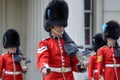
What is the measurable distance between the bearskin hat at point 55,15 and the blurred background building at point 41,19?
16.2 feet

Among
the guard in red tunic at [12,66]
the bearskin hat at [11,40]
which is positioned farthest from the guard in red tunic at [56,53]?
the bearskin hat at [11,40]

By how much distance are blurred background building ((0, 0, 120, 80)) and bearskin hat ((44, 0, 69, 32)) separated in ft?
16.2

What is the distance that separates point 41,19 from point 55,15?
6353 millimetres

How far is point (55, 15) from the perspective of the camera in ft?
23.0

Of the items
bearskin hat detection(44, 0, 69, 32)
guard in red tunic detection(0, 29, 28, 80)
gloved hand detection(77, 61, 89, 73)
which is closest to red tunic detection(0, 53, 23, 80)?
guard in red tunic detection(0, 29, 28, 80)

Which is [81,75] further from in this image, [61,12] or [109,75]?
[61,12]

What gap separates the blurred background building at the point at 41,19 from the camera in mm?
12289

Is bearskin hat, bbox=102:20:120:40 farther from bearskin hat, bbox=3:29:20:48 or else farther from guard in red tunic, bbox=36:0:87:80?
guard in red tunic, bbox=36:0:87:80

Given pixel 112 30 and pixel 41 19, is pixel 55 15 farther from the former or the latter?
pixel 41 19

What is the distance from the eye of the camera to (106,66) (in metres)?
8.59

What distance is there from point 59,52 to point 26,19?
7665 mm

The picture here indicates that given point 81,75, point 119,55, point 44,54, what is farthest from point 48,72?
point 81,75

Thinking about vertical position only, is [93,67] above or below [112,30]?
below

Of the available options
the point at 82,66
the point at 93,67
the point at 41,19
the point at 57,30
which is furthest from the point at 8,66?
the point at 41,19
